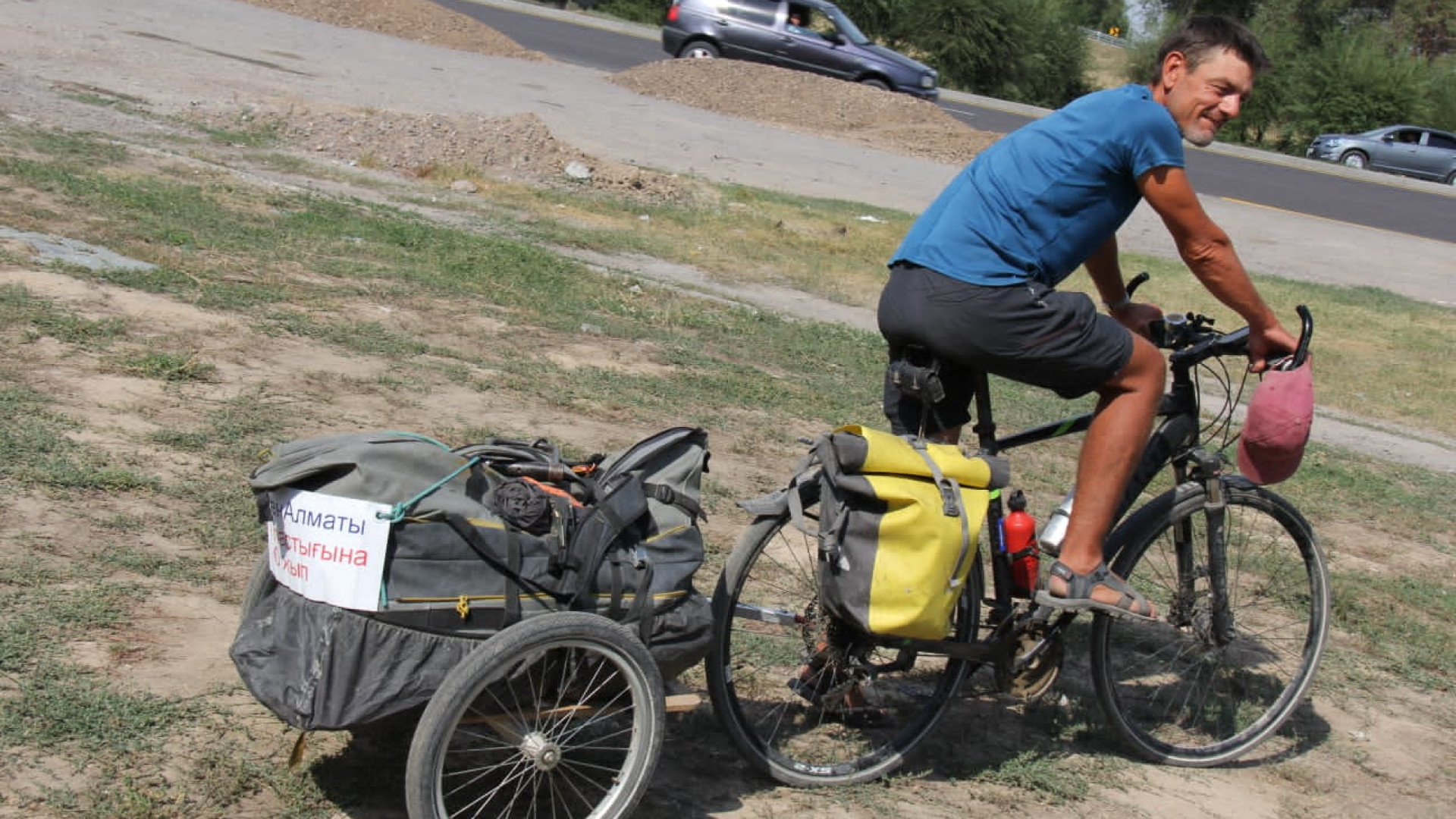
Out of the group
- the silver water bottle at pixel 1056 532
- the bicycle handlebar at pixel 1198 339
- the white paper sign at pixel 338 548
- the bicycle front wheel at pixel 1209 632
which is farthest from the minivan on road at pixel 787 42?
the white paper sign at pixel 338 548

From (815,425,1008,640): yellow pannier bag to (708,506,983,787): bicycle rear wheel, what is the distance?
0.55ft

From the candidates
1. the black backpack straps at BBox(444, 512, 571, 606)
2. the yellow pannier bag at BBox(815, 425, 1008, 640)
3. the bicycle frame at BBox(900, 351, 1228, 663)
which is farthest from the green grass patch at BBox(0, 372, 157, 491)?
the bicycle frame at BBox(900, 351, 1228, 663)

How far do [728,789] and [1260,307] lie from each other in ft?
6.52

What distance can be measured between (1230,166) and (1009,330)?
27200mm

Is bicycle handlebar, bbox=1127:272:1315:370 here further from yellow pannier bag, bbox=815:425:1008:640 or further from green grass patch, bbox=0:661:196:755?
green grass patch, bbox=0:661:196:755

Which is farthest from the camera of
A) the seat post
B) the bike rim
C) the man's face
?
the seat post

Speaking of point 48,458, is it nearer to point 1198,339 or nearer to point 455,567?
point 455,567

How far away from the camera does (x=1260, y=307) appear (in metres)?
3.97

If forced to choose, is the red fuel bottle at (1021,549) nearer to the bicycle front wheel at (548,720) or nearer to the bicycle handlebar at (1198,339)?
the bicycle handlebar at (1198,339)

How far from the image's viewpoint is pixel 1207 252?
3834mm

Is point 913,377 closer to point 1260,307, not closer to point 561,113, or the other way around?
point 1260,307

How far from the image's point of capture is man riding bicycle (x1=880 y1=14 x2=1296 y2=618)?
3.71 m

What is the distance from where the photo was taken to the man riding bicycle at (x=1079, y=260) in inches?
146

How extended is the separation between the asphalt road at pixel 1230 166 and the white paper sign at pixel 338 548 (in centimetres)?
2277
